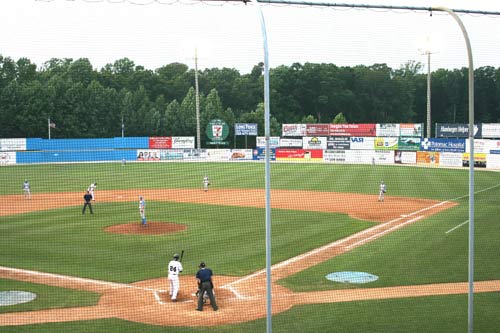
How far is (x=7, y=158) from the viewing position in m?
45.7

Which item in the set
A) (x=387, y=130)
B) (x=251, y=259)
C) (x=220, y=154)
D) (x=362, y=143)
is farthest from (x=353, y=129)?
(x=251, y=259)

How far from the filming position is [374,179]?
3809 centimetres

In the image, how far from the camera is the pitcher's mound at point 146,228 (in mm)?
19266

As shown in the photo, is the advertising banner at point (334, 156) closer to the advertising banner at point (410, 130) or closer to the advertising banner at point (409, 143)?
the advertising banner at point (409, 143)

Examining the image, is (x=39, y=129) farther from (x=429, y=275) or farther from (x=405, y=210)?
(x=429, y=275)

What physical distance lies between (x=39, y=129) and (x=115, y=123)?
5.85 metres

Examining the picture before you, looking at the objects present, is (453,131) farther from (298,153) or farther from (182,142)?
(182,142)

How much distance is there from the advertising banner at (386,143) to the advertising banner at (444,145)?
103 inches

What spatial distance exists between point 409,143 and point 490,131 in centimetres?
738

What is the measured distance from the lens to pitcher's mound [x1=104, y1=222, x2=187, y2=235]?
19266mm

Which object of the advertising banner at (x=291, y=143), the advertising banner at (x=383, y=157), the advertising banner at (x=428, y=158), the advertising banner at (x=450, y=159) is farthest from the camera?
the advertising banner at (x=291, y=143)

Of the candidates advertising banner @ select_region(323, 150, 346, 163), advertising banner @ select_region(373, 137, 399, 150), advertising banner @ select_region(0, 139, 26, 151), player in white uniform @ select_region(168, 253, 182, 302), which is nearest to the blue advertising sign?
advertising banner @ select_region(323, 150, 346, 163)

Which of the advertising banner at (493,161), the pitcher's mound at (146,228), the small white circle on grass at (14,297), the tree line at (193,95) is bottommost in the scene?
the small white circle on grass at (14,297)

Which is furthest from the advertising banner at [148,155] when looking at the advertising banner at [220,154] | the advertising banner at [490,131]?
the advertising banner at [490,131]
